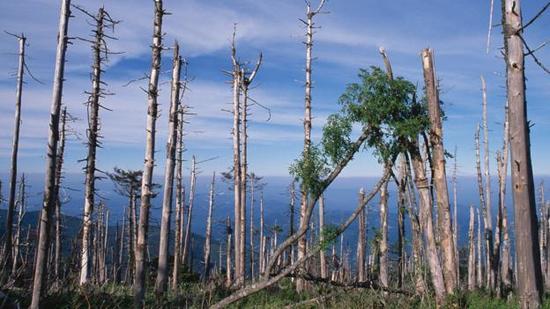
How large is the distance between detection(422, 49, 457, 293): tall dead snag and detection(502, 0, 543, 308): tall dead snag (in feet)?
14.1

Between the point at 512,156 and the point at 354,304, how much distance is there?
4.73 metres

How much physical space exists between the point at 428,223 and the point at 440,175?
118 centimetres

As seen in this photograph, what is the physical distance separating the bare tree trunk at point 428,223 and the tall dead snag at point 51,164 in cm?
794

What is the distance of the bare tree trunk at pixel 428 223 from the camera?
1031 cm

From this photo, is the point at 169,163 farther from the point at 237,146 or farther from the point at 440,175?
the point at 440,175

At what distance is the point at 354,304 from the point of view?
928 centimetres

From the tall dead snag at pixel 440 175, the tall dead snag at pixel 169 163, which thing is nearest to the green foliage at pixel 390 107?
the tall dead snag at pixel 440 175

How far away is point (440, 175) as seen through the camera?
10.5 metres

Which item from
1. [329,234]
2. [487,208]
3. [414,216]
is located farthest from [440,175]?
[487,208]

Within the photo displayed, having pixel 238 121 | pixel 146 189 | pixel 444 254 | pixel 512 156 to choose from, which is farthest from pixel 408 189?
pixel 238 121

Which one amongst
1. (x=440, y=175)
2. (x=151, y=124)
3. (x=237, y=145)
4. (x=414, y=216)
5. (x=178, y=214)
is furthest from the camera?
(x=178, y=214)

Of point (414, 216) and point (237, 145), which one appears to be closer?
point (414, 216)

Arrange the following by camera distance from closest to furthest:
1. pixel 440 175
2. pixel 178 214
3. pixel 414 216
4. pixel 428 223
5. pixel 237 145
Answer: pixel 440 175
pixel 428 223
pixel 414 216
pixel 237 145
pixel 178 214

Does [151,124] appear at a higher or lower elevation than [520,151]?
higher
